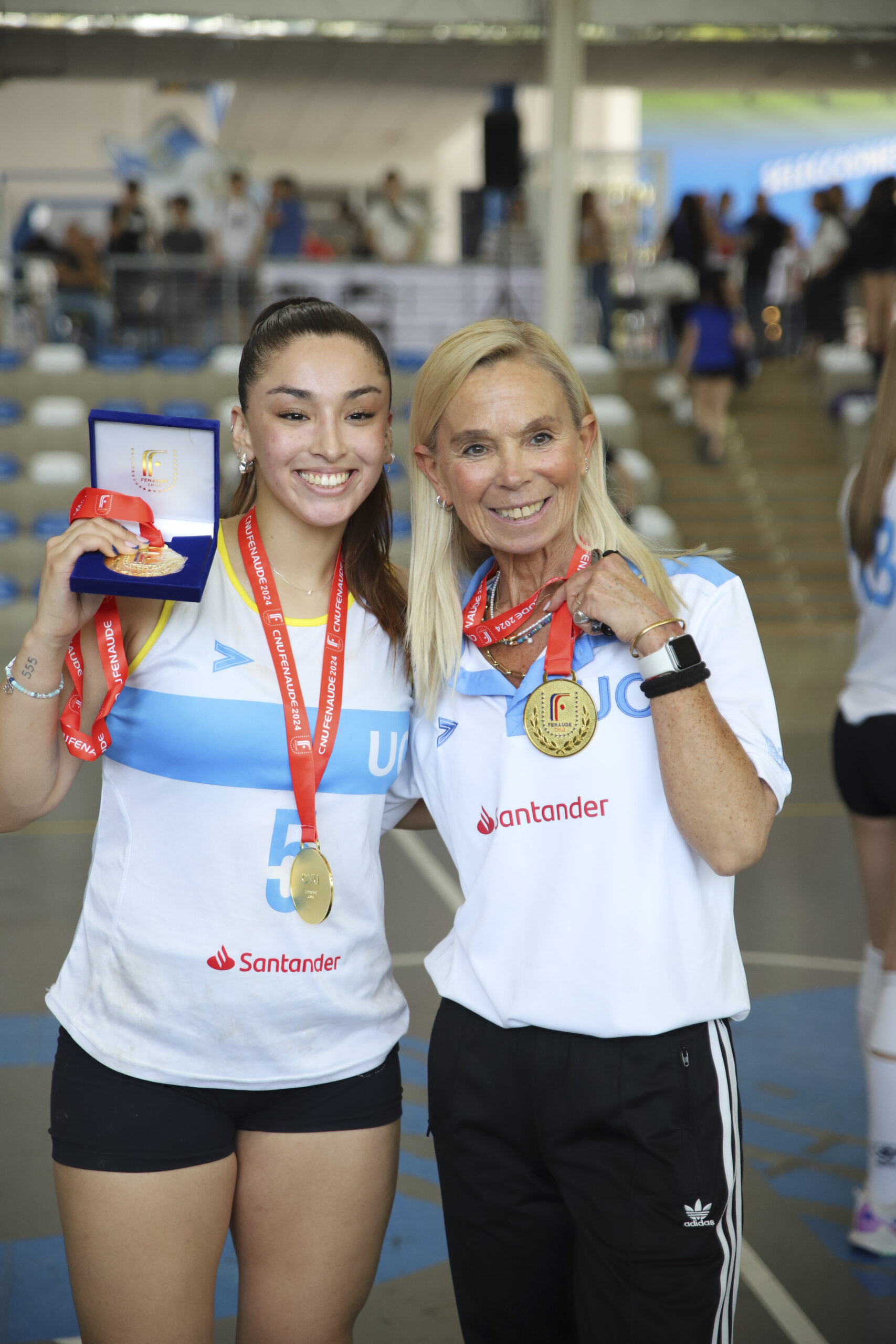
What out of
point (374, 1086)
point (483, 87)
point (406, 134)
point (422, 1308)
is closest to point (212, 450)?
point (374, 1086)

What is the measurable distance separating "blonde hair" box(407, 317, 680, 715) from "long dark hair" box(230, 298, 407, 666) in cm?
8

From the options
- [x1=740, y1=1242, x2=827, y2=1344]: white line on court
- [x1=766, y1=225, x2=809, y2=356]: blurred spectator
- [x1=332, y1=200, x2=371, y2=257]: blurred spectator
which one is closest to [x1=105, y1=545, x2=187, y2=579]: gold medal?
[x1=740, y1=1242, x2=827, y2=1344]: white line on court

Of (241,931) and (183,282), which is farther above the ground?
(183,282)

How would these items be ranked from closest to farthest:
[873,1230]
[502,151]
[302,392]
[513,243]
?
1. [302,392]
2. [873,1230]
3. [502,151]
4. [513,243]

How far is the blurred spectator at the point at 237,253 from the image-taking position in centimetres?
1306

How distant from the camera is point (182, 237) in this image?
13.3m

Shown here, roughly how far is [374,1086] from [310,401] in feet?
3.57

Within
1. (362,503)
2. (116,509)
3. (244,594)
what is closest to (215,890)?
(244,594)

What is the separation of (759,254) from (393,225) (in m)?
4.37

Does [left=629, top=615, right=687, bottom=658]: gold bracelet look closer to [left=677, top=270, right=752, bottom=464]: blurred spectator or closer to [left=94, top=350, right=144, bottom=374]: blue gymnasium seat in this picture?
[left=677, top=270, right=752, bottom=464]: blurred spectator

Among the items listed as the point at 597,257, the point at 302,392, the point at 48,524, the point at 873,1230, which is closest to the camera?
the point at 302,392

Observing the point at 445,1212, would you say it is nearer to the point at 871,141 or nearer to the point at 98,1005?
the point at 98,1005

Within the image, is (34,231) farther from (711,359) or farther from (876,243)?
(876,243)

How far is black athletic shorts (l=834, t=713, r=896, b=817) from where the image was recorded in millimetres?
2783
